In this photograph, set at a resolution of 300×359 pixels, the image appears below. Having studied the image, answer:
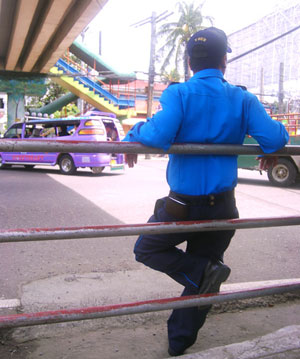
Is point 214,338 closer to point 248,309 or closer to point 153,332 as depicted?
point 153,332

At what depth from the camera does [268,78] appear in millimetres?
61031

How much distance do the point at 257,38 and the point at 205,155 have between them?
64765 millimetres

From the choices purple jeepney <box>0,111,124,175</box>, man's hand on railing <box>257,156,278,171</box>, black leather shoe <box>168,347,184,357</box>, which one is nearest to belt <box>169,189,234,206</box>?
man's hand on railing <box>257,156,278,171</box>

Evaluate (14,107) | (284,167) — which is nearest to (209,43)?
(284,167)

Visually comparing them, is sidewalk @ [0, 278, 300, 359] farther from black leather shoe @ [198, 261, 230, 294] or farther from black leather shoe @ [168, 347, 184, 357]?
black leather shoe @ [198, 261, 230, 294]

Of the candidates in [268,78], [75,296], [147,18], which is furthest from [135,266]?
[268,78]

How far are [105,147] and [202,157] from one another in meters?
0.50

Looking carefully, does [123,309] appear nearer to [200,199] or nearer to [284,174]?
[200,199]

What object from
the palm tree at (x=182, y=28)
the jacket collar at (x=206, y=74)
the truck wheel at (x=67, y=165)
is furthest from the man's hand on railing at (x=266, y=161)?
the palm tree at (x=182, y=28)

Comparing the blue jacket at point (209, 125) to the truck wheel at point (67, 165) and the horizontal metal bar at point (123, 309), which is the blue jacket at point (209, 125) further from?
the truck wheel at point (67, 165)

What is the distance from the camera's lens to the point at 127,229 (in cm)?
167

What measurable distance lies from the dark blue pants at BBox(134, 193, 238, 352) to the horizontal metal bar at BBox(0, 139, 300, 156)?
28cm

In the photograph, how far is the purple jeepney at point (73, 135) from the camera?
12297mm

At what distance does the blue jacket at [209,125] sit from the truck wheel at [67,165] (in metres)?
11.0
